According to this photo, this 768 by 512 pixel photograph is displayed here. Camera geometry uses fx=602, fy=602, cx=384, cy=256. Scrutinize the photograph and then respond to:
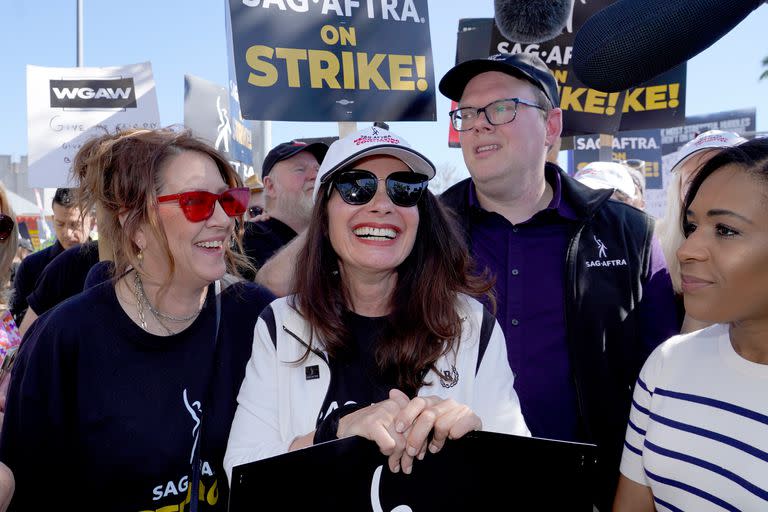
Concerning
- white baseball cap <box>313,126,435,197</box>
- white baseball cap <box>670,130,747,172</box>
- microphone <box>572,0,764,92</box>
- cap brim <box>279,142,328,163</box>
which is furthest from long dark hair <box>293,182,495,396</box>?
cap brim <box>279,142,328,163</box>

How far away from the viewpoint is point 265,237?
4.66 metres

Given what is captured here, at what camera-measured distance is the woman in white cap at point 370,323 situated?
1811 millimetres

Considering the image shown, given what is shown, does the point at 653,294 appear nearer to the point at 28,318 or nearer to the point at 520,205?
the point at 520,205

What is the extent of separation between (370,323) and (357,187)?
46 cm

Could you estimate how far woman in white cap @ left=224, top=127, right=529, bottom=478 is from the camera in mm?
1811

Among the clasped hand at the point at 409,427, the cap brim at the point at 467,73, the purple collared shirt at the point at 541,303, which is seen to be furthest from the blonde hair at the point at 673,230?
the clasped hand at the point at 409,427

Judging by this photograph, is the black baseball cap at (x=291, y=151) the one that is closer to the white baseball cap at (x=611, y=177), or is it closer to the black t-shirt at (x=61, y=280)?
the black t-shirt at (x=61, y=280)

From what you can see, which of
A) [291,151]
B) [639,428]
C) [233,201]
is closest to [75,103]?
[291,151]

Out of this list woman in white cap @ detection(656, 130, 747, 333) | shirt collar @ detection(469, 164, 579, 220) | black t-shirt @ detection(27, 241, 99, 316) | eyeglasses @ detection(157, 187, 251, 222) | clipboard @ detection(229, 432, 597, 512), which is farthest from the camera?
black t-shirt @ detection(27, 241, 99, 316)

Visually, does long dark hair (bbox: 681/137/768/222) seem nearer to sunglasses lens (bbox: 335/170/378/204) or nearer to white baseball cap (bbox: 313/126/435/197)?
white baseball cap (bbox: 313/126/435/197)

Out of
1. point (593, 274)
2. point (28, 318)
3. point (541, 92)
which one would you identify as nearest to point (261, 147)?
point (28, 318)

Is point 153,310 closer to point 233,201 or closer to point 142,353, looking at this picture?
point 142,353

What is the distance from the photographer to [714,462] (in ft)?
4.91

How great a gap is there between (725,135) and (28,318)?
14.7 feet
